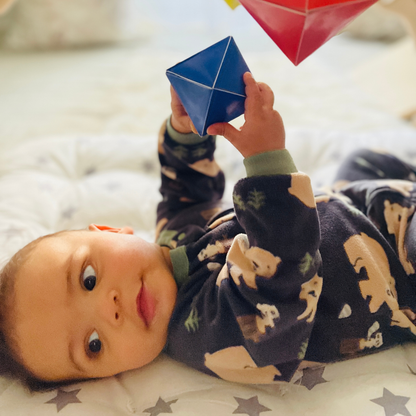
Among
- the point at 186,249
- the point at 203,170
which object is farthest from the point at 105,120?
the point at 186,249

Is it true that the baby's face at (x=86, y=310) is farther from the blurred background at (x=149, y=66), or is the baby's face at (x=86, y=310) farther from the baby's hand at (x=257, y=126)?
the blurred background at (x=149, y=66)

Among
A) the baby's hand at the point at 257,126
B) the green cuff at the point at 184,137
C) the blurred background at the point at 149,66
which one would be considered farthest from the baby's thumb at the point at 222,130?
the blurred background at the point at 149,66

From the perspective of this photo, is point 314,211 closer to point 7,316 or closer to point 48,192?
point 7,316

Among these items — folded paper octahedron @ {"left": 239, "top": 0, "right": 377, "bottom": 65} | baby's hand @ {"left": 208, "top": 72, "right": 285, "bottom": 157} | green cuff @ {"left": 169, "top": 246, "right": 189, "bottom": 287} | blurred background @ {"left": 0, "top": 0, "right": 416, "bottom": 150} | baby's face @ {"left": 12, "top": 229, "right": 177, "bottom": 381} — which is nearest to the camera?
folded paper octahedron @ {"left": 239, "top": 0, "right": 377, "bottom": 65}

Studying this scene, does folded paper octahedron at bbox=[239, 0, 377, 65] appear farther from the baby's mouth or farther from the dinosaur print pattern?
the baby's mouth

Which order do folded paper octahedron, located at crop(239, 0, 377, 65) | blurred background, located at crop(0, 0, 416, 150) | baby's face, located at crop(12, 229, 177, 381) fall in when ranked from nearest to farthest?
folded paper octahedron, located at crop(239, 0, 377, 65) < baby's face, located at crop(12, 229, 177, 381) < blurred background, located at crop(0, 0, 416, 150)

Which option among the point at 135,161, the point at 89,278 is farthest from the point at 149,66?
the point at 89,278

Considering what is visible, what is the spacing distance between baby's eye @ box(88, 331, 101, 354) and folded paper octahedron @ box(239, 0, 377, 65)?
1.62ft

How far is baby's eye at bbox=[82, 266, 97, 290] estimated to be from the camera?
0.67m

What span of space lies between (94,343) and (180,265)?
0.19m

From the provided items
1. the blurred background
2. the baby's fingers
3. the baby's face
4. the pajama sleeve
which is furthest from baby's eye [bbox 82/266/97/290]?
the blurred background

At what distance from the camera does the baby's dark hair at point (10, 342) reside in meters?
0.67

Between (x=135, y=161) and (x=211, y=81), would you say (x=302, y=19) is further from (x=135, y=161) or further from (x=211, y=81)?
(x=135, y=161)

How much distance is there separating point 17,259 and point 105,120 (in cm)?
83
